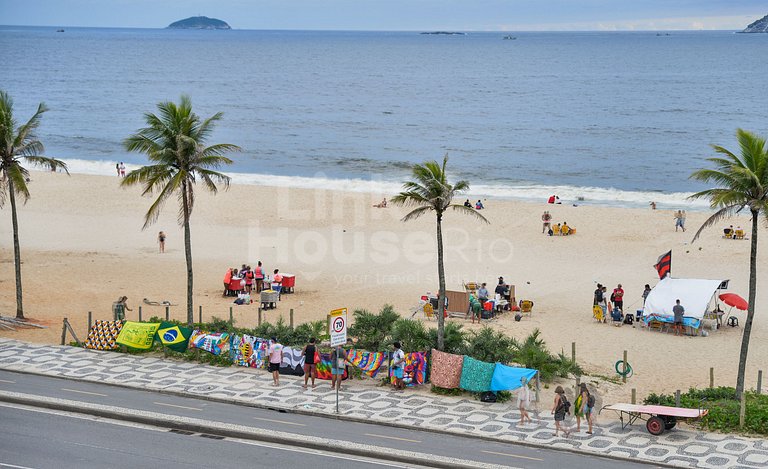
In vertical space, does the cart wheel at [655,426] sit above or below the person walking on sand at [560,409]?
below

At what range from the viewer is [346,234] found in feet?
153

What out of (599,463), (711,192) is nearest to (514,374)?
(599,463)

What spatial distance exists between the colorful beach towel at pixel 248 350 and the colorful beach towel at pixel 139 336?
233 cm

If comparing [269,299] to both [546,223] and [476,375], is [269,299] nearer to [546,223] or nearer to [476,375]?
[476,375]

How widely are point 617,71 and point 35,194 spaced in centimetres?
15229

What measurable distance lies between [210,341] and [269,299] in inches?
321

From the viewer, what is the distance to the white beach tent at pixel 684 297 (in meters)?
29.8

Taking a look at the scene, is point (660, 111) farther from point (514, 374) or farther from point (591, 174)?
point (514, 374)

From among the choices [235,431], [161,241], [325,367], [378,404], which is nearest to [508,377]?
[378,404]

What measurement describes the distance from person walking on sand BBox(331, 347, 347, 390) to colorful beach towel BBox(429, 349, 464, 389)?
209 cm

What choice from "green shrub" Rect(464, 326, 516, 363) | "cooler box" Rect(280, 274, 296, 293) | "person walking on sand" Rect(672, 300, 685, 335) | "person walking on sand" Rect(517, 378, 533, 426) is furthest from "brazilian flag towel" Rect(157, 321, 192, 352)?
"person walking on sand" Rect(672, 300, 685, 335)

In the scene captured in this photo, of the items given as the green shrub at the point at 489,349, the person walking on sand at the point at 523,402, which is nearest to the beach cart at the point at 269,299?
the green shrub at the point at 489,349

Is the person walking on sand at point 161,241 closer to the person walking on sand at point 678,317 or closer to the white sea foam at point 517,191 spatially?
the white sea foam at point 517,191

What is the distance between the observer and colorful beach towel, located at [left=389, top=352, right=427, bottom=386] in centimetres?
2228
